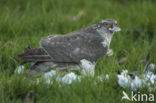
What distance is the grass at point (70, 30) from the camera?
3775mm

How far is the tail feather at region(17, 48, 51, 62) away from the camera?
433cm

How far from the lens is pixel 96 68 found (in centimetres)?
491

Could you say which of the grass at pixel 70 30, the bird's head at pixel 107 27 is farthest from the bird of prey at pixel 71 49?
the grass at pixel 70 30

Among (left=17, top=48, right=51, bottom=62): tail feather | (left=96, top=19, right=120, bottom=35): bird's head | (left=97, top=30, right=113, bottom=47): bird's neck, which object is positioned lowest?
(left=17, top=48, right=51, bottom=62): tail feather

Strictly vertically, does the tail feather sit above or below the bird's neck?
below

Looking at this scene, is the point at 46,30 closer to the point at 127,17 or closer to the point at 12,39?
the point at 12,39

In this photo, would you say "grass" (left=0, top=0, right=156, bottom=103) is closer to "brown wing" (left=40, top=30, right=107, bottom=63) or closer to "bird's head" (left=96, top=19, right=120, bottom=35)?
"brown wing" (left=40, top=30, right=107, bottom=63)

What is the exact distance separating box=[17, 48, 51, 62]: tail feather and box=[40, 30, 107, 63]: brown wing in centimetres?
6

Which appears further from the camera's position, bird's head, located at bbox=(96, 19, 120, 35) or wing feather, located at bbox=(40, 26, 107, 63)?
bird's head, located at bbox=(96, 19, 120, 35)

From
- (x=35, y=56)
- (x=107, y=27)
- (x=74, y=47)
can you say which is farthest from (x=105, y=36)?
(x=35, y=56)

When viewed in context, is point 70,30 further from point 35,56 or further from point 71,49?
point 35,56

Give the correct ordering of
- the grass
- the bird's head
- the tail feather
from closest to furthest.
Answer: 1. the grass
2. the tail feather
3. the bird's head

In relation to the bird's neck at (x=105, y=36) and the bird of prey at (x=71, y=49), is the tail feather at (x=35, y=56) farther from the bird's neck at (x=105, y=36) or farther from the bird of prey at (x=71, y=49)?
the bird's neck at (x=105, y=36)

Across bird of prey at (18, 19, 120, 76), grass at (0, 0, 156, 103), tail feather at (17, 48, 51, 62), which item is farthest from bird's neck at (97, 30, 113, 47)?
tail feather at (17, 48, 51, 62)
